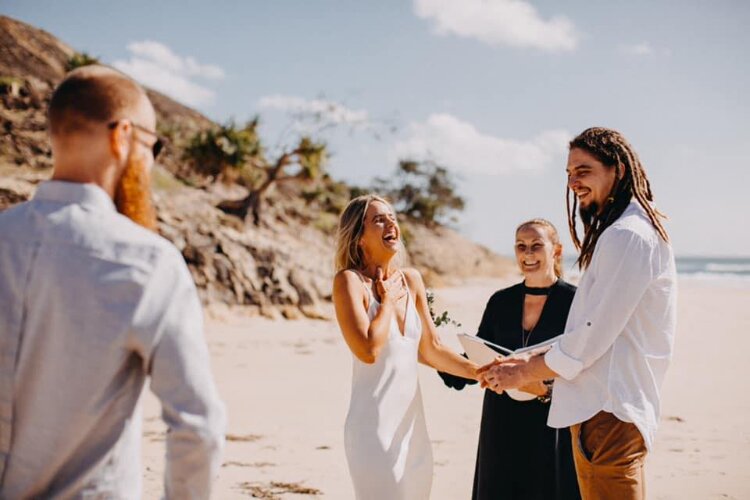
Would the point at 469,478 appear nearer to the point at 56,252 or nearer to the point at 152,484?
the point at 152,484

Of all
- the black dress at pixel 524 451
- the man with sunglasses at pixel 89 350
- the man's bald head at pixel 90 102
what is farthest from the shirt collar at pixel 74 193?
the black dress at pixel 524 451

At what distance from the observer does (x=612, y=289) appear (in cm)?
275

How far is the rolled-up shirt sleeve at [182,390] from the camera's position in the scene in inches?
62.3

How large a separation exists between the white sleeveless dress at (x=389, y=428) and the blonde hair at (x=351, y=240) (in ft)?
0.77

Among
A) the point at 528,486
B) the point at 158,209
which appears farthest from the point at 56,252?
the point at 158,209

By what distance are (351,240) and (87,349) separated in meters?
2.31

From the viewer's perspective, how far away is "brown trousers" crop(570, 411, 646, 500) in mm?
2773

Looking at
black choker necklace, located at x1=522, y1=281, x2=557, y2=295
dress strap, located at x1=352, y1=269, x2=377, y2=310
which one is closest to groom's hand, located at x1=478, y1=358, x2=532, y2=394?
dress strap, located at x1=352, y1=269, x2=377, y2=310

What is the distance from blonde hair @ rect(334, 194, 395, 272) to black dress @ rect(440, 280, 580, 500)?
1230 mm

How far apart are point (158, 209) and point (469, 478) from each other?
41.3 ft

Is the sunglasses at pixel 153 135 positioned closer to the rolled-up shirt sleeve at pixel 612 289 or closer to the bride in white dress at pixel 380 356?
the bride in white dress at pixel 380 356

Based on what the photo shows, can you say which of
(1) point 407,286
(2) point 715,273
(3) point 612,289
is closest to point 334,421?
(1) point 407,286

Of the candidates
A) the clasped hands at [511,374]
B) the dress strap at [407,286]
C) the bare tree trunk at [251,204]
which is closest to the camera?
the clasped hands at [511,374]

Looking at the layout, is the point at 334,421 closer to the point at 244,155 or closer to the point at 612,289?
the point at 612,289
